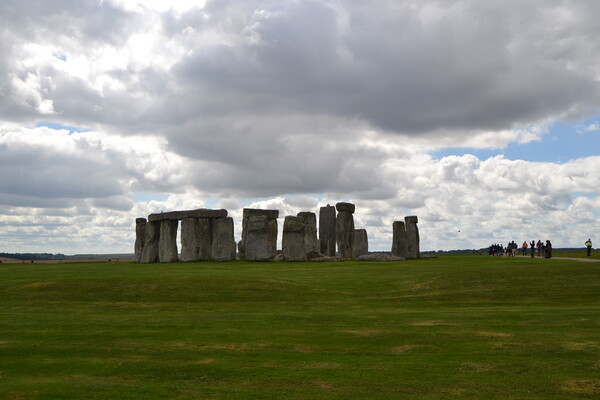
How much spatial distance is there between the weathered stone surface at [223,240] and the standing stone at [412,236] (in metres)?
15.1

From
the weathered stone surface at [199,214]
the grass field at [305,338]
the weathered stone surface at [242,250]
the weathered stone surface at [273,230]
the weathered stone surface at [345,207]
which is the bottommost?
the grass field at [305,338]

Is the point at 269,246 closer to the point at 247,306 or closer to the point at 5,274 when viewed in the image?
the point at 5,274

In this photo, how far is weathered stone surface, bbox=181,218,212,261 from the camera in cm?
4462

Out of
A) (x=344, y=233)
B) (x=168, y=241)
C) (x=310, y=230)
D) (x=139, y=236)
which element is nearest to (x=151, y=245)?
(x=168, y=241)

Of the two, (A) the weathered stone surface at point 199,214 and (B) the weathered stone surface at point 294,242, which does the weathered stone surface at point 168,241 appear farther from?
(B) the weathered stone surface at point 294,242

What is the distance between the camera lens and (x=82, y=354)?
12.8 meters

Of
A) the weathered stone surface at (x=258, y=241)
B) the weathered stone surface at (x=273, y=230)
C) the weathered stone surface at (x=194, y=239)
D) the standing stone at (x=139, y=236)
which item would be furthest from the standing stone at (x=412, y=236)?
the standing stone at (x=139, y=236)

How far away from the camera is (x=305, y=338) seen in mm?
→ 14094

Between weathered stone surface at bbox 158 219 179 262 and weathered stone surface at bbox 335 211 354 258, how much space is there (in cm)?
1362

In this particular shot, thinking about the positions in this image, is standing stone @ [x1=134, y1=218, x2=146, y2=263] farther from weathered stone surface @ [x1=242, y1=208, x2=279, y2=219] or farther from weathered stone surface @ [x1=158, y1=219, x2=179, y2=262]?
weathered stone surface @ [x1=242, y1=208, x2=279, y2=219]

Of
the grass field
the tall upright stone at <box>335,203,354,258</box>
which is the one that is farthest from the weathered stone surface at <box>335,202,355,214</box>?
the grass field

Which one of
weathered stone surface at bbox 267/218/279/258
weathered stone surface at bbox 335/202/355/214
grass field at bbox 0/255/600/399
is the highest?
weathered stone surface at bbox 335/202/355/214

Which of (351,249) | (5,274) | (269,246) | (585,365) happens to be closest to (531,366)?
(585,365)

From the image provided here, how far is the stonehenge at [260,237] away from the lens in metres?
43.5
